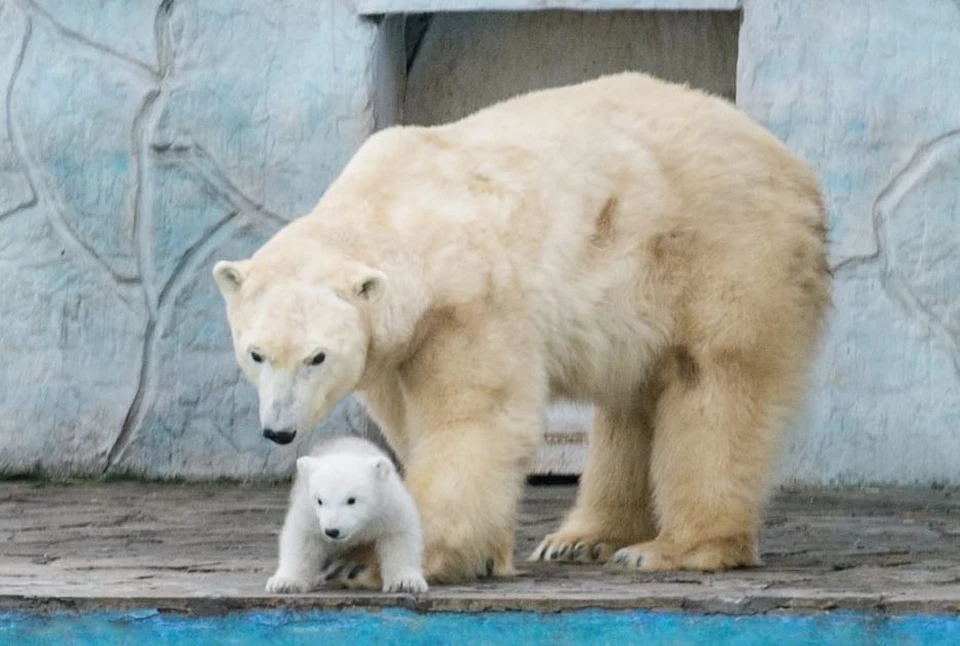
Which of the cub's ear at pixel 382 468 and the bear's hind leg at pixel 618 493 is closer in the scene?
the cub's ear at pixel 382 468

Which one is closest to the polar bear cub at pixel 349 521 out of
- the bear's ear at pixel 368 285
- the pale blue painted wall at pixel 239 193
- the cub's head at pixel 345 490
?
the cub's head at pixel 345 490

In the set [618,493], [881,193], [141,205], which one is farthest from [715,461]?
[141,205]

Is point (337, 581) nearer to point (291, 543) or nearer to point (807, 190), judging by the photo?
point (291, 543)

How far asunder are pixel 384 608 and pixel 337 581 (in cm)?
26

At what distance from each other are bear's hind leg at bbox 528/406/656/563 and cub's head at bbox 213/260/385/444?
3.47 feet

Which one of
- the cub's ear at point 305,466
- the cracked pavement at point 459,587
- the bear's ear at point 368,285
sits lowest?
the cracked pavement at point 459,587

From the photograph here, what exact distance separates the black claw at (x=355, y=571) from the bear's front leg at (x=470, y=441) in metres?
0.15

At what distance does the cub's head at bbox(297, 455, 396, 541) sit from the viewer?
162 inches

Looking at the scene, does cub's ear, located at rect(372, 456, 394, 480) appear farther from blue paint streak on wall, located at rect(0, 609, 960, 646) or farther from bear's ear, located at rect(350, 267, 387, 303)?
bear's ear, located at rect(350, 267, 387, 303)

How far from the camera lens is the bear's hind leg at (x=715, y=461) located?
16.3 ft

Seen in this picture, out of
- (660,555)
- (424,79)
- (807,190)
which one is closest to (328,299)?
(660,555)

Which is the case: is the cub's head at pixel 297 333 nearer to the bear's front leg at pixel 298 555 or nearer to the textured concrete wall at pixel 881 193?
the bear's front leg at pixel 298 555

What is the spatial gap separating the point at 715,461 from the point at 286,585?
3.94 feet

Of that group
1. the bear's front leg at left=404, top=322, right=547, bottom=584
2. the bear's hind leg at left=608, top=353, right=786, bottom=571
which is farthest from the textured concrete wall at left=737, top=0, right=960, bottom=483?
the bear's front leg at left=404, top=322, right=547, bottom=584
